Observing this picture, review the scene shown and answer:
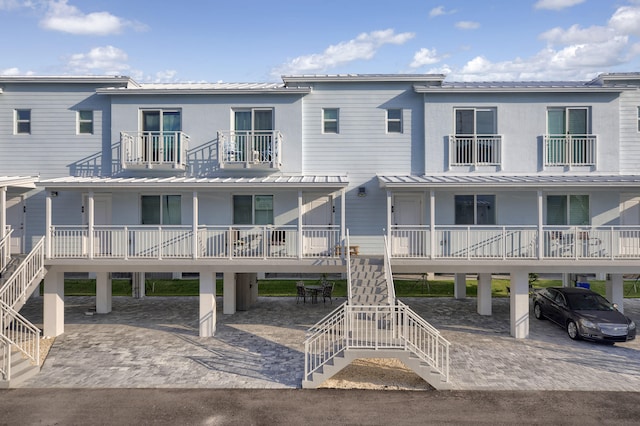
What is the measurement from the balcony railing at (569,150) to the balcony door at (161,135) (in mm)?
15167

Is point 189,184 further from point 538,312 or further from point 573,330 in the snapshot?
point 538,312

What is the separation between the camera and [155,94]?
17547 millimetres

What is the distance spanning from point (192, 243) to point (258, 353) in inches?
190

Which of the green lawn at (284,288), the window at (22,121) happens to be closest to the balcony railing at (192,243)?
the window at (22,121)

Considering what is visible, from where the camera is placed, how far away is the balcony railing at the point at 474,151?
56.4 ft

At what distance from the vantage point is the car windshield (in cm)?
1554

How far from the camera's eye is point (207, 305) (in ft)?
51.5

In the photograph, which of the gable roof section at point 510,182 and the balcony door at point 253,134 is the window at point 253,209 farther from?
the gable roof section at point 510,182

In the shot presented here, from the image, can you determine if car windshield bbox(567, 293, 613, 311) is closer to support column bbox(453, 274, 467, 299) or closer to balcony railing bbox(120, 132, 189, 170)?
support column bbox(453, 274, 467, 299)

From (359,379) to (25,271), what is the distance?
1161 cm

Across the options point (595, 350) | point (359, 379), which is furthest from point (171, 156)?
point (595, 350)

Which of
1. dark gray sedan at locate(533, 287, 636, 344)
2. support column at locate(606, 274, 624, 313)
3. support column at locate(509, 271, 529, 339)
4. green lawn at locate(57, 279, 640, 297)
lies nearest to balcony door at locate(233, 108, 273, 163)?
green lawn at locate(57, 279, 640, 297)

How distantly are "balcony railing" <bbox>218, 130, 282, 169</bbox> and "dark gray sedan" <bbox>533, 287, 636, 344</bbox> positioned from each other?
12.3 meters

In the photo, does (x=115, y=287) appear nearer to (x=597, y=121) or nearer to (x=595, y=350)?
(x=595, y=350)
